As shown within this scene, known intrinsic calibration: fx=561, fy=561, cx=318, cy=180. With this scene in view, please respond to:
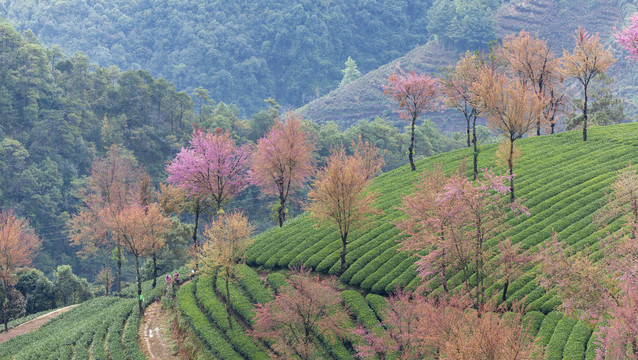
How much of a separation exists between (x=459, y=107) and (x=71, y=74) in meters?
83.0

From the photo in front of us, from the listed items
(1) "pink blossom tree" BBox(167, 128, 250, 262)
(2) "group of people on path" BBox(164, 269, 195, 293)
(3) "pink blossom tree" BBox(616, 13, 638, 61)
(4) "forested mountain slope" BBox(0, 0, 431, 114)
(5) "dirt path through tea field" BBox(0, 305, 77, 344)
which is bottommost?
(5) "dirt path through tea field" BBox(0, 305, 77, 344)

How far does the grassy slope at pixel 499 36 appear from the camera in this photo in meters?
158

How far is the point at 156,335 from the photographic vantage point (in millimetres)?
39406

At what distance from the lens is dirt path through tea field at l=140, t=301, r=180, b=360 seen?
37.0 meters

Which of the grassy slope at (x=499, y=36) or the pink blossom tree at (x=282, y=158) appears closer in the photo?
the pink blossom tree at (x=282, y=158)

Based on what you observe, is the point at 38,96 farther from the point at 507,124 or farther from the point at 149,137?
the point at 507,124

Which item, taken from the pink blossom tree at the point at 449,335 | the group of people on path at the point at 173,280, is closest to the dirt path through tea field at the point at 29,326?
the group of people on path at the point at 173,280

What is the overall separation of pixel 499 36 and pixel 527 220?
473 feet

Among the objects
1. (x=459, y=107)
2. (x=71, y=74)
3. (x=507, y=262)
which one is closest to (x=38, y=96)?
(x=71, y=74)

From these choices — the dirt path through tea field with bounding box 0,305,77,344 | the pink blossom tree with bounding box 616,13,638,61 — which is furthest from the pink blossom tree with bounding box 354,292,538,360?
the dirt path through tea field with bounding box 0,305,77,344

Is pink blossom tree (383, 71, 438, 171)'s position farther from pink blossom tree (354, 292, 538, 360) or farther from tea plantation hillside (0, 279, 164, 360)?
tea plantation hillside (0, 279, 164, 360)

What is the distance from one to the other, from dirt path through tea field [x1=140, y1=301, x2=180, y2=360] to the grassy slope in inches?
4576

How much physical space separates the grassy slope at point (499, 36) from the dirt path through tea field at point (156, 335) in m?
116

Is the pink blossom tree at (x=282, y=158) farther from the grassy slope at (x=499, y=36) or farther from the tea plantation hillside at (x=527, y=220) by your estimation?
the grassy slope at (x=499, y=36)
